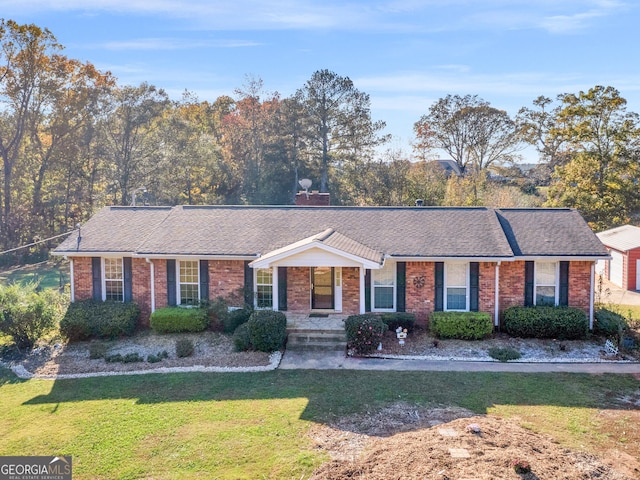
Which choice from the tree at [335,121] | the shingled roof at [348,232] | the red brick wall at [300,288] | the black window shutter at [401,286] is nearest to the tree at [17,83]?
the tree at [335,121]

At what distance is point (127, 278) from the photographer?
17203 millimetres

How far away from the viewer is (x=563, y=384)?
1171 centimetres

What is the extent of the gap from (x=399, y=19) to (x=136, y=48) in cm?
1232

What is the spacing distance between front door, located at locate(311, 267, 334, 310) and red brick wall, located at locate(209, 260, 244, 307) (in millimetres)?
2452

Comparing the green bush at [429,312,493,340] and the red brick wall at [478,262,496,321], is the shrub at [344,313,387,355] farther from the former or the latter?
the red brick wall at [478,262,496,321]

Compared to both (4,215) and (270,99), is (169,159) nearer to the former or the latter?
(270,99)

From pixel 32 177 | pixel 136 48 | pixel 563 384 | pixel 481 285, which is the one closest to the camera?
pixel 563 384

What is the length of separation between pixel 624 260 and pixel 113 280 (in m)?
24.6

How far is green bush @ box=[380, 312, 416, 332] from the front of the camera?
15.6 meters

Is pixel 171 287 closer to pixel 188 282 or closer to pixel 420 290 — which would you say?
pixel 188 282

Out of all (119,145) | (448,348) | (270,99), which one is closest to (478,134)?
(270,99)

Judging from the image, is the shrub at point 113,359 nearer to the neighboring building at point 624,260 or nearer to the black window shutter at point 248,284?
the black window shutter at point 248,284

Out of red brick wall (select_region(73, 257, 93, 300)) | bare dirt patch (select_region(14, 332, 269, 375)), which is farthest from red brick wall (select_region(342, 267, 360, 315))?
red brick wall (select_region(73, 257, 93, 300))

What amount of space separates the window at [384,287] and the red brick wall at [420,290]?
479 mm
